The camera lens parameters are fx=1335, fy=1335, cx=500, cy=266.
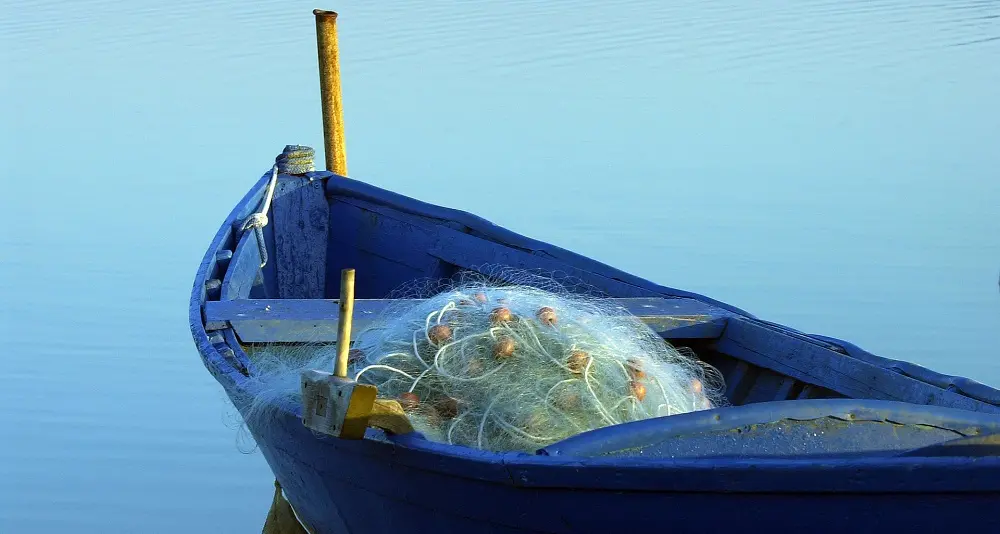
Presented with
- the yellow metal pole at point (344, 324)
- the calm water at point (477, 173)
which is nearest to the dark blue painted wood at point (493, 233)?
the calm water at point (477, 173)

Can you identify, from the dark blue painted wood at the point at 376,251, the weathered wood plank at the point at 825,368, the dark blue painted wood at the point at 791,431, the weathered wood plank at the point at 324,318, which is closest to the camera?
the dark blue painted wood at the point at 791,431

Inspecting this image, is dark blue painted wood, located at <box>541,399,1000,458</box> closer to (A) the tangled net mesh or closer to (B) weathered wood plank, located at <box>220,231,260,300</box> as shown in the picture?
(A) the tangled net mesh

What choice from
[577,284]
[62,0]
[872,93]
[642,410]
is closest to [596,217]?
[577,284]

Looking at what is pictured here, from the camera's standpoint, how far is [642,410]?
3.92 metres

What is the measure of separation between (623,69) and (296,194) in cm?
969

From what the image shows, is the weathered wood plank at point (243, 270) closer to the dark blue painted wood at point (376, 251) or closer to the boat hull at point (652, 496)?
the dark blue painted wood at point (376, 251)

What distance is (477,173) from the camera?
39.1 feet

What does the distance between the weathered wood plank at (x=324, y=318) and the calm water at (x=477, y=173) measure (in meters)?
1.34

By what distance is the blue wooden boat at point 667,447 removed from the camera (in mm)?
2994

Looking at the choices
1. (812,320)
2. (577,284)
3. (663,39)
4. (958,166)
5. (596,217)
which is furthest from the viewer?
(663,39)

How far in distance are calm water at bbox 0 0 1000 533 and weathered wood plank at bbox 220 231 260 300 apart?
0.70 metres

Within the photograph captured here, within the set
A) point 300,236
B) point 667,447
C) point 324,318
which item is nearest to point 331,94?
point 300,236

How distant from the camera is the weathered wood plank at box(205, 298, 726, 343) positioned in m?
5.07

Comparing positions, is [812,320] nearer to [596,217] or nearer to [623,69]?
[596,217]
